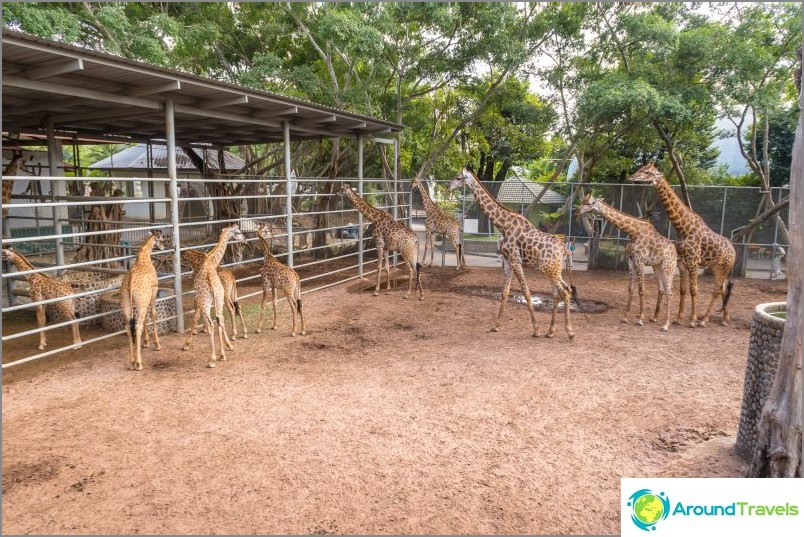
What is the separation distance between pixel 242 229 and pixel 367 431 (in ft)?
31.1

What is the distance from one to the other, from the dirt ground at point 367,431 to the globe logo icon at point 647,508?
0.25 metres

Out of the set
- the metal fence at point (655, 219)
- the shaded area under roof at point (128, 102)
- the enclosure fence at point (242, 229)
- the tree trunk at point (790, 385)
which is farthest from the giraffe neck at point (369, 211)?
the tree trunk at point (790, 385)

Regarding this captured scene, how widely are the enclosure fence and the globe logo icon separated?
512cm

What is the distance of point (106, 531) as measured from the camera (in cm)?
289

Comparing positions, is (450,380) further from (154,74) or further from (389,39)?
(389,39)

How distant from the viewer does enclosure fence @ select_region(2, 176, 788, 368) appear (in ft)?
22.2

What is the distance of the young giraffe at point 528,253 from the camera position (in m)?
6.77

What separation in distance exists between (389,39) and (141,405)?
377 inches

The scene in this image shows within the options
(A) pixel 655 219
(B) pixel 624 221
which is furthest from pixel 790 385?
(A) pixel 655 219

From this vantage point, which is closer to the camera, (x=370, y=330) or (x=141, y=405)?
(x=141, y=405)

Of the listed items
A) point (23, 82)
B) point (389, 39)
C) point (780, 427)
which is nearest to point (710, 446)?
point (780, 427)

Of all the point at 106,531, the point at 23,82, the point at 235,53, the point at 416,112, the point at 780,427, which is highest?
the point at 235,53

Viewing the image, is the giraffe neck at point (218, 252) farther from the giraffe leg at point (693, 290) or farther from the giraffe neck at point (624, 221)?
the giraffe leg at point (693, 290)

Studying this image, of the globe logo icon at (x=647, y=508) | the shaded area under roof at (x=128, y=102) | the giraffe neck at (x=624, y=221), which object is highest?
the shaded area under roof at (x=128, y=102)
